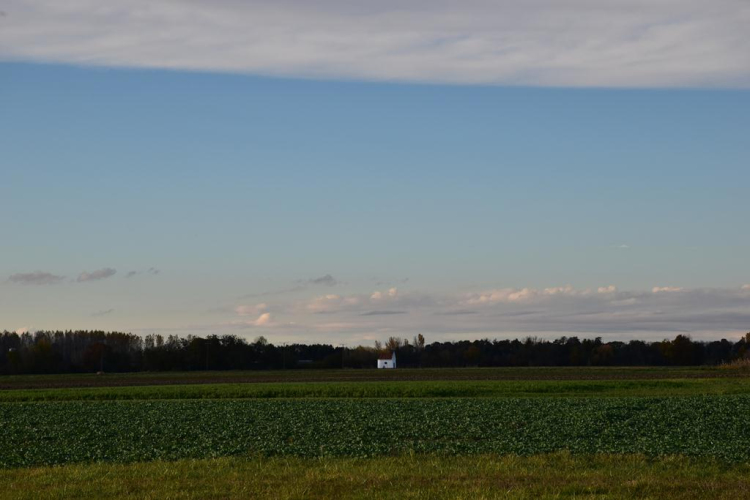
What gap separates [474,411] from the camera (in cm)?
4166

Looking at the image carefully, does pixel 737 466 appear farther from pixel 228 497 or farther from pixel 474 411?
pixel 474 411

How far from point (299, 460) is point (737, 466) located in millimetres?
12799

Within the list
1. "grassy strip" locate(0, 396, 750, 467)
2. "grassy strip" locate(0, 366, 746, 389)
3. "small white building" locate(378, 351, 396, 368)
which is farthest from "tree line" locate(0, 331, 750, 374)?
"grassy strip" locate(0, 396, 750, 467)

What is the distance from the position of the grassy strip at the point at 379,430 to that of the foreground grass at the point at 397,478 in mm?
2127

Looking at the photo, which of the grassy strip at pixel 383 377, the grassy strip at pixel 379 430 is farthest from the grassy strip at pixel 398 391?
the grassy strip at pixel 379 430

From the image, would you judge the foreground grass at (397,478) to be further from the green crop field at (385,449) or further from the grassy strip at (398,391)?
the grassy strip at (398,391)

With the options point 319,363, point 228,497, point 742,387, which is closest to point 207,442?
point 228,497

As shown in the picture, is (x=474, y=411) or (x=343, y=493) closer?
(x=343, y=493)

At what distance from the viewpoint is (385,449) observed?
1137 inches

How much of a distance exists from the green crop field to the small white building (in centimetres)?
13104

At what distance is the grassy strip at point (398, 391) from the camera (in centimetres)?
6856

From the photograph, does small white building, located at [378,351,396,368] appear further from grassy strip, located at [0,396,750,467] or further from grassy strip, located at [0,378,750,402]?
grassy strip, located at [0,396,750,467]

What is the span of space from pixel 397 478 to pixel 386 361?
161042mm

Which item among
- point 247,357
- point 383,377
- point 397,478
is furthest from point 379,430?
point 247,357
